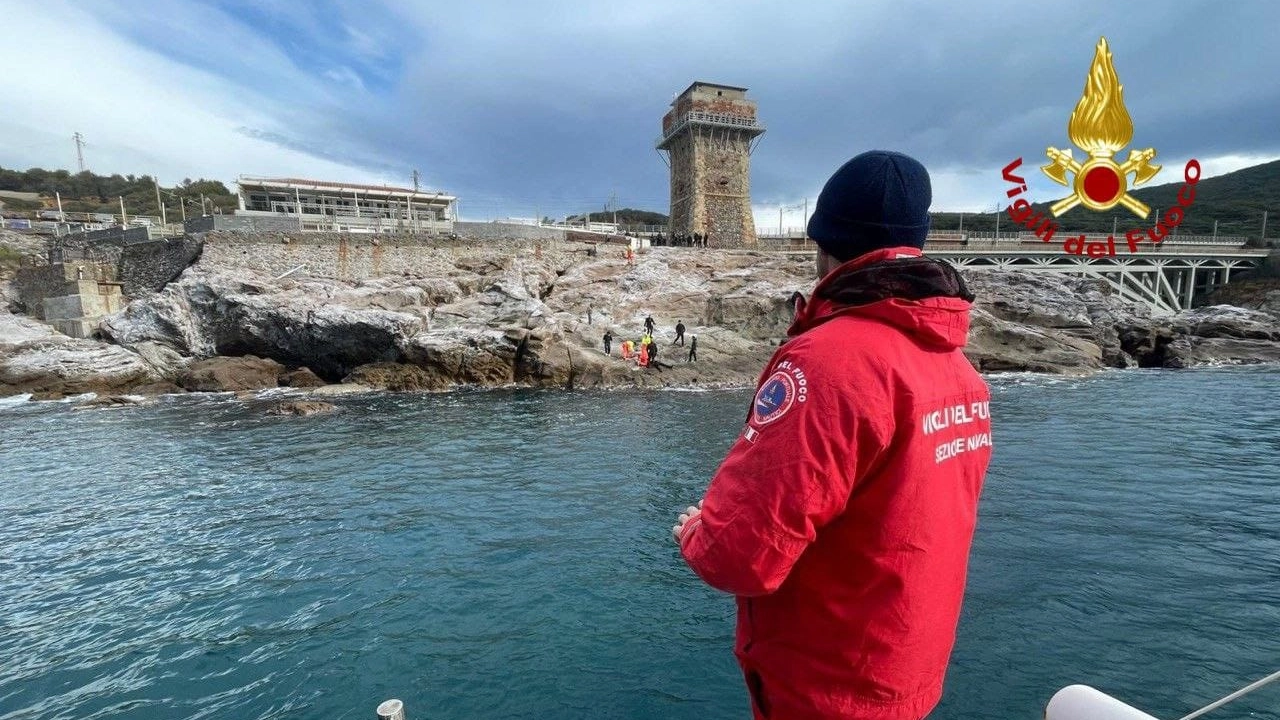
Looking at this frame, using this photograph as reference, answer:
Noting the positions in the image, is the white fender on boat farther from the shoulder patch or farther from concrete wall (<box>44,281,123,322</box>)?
concrete wall (<box>44,281,123,322</box>)

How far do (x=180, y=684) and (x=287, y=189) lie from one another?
52.2m

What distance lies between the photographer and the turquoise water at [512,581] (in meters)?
5.24

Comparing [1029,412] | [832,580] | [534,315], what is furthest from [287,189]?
[832,580]

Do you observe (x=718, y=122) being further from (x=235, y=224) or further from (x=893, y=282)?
(x=893, y=282)

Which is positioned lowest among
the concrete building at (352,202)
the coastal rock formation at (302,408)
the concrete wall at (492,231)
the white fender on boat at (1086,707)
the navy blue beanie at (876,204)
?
the coastal rock formation at (302,408)

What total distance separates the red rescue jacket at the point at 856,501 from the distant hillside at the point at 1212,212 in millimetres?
106564

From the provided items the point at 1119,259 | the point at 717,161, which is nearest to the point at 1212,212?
the point at 1119,259

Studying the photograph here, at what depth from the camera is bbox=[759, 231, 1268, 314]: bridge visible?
4681cm

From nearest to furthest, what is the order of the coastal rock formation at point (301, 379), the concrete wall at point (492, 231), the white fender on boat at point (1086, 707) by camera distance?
the white fender on boat at point (1086, 707) < the coastal rock formation at point (301, 379) < the concrete wall at point (492, 231)

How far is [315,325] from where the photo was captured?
87.9 feet

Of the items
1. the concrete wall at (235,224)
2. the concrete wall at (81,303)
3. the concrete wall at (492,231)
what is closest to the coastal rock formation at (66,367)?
the concrete wall at (81,303)

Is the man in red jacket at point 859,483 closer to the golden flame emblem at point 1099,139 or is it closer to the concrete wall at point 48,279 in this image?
the golden flame emblem at point 1099,139

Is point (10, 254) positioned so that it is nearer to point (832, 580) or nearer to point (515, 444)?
point (515, 444)

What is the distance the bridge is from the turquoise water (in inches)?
1436
